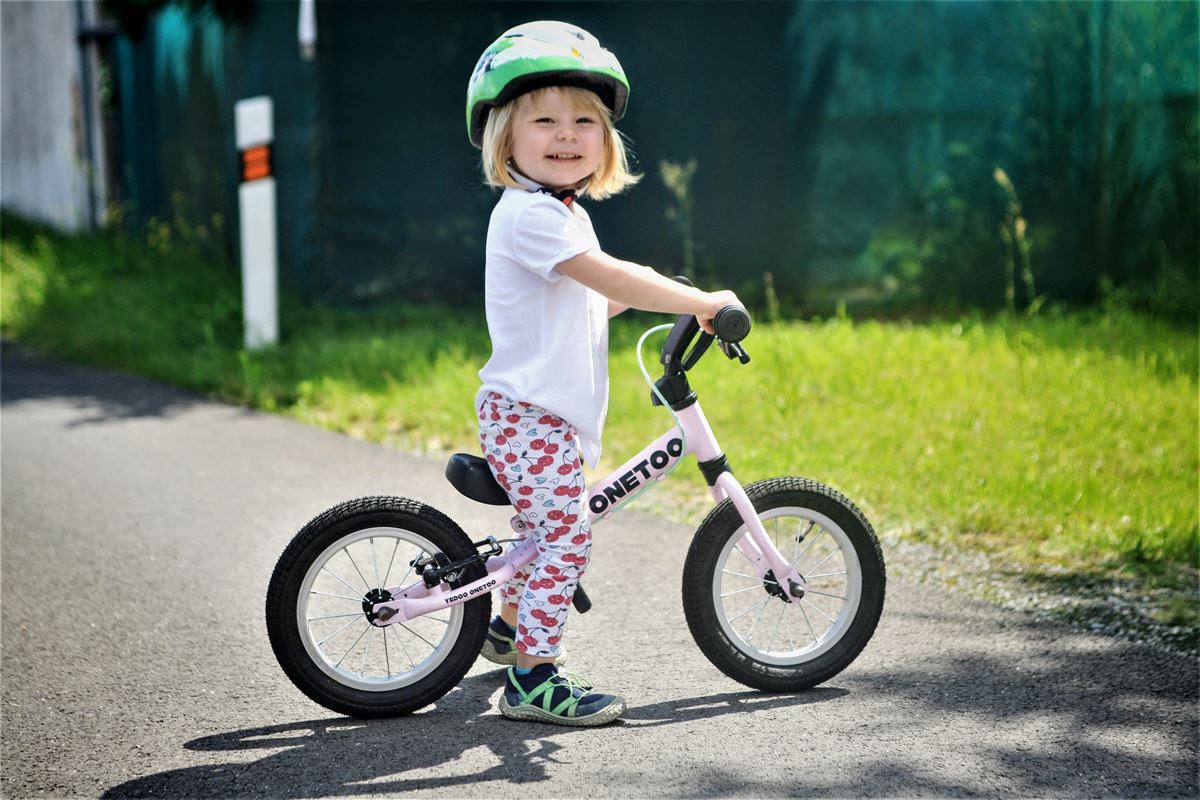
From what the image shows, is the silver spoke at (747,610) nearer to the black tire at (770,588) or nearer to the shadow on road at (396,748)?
the black tire at (770,588)

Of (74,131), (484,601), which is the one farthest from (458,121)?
(74,131)

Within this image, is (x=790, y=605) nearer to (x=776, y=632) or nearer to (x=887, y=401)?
(x=776, y=632)

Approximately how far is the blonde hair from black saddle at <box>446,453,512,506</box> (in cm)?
67

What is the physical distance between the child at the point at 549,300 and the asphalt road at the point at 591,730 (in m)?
0.28

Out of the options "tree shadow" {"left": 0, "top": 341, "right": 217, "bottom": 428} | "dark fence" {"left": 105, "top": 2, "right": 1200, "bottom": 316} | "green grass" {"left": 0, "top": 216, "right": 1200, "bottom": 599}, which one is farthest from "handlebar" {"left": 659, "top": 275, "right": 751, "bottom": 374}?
"dark fence" {"left": 105, "top": 2, "right": 1200, "bottom": 316}

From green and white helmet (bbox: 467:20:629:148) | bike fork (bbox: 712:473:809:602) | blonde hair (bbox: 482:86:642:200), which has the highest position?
green and white helmet (bbox: 467:20:629:148)

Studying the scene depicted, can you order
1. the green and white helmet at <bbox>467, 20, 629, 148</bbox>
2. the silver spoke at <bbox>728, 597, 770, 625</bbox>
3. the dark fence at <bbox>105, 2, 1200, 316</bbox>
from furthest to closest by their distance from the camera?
the dark fence at <bbox>105, 2, 1200, 316</bbox> → the silver spoke at <bbox>728, 597, 770, 625</bbox> → the green and white helmet at <bbox>467, 20, 629, 148</bbox>

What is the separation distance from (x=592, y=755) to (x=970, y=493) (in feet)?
8.04

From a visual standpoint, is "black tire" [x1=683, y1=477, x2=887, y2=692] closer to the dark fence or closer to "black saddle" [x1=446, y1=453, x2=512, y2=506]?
"black saddle" [x1=446, y1=453, x2=512, y2=506]

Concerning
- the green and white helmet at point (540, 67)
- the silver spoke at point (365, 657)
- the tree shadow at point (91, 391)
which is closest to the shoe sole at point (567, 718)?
the silver spoke at point (365, 657)

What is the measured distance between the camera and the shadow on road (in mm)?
2799

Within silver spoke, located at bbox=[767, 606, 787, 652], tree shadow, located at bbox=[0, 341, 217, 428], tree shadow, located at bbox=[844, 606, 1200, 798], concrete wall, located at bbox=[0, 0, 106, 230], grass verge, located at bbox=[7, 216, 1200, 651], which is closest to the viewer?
tree shadow, located at bbox=[844, 606, 1200, 798]

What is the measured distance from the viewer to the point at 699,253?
9.34m

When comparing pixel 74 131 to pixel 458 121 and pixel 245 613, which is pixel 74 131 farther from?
pixel 245 613
